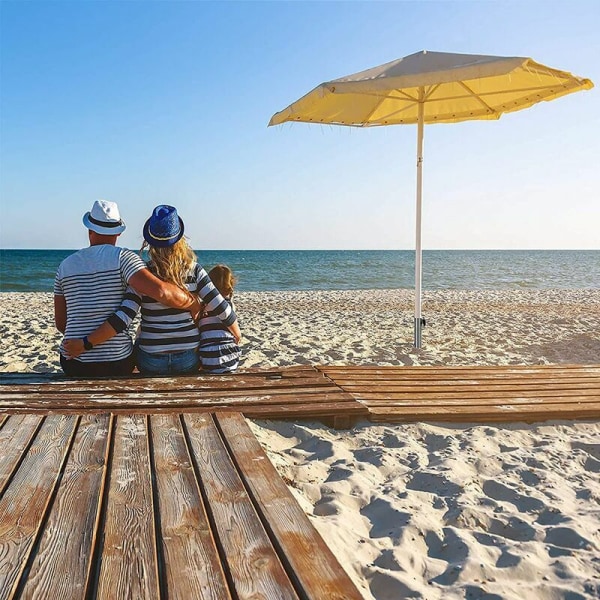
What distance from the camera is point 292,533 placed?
1936mm

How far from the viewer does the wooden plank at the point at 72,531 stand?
1.61 m

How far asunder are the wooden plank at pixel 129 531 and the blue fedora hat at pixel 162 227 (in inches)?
54.3

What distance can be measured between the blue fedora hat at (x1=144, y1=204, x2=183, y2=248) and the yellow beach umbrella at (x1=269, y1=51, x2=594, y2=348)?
1985mm

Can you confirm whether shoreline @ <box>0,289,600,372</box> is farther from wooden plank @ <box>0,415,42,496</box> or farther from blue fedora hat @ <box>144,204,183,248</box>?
wooden plank @ <box>0,415,42,496</box>

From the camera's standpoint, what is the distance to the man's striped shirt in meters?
3.68

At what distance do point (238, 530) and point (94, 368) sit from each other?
2.43 meters

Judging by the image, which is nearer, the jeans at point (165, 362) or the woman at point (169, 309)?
the woman at point (169, 309)

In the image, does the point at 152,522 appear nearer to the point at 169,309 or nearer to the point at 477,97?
the point at 169,309

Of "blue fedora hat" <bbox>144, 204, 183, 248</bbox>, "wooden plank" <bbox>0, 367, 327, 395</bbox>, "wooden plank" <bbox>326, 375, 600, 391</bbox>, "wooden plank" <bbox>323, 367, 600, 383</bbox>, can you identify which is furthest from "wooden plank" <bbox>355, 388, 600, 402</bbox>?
"blue fedora hat" <bbox>144, 204, 183, 248</bbox>

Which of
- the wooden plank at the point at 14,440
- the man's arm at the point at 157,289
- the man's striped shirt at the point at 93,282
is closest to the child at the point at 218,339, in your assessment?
the man's arm at the point at 157,289

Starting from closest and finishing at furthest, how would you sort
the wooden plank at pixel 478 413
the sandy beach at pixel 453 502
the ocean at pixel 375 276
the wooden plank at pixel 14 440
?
the sandy beach at pixel 453 502, the wooden plank at pixel 14 440, the wooden plank at pixel 478 413, the ocean at pixel 375 276

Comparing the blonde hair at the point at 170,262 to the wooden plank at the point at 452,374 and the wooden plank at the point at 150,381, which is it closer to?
the wooden plank at the point at 150,381

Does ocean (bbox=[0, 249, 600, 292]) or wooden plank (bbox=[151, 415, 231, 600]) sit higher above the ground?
wooden plank (bbox=[151, 415, 231, 600])

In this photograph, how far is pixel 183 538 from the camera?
1886 millimetres
